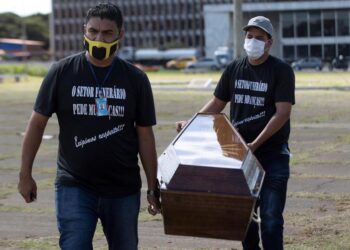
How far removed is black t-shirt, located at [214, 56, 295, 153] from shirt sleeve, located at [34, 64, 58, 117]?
183cm

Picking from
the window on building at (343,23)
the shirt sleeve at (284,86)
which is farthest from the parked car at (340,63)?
the shirt sleeve at (284,86)

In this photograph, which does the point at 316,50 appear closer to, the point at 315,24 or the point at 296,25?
the point at 315,24

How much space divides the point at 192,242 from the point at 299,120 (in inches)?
629

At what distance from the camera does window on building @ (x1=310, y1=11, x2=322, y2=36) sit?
7226 centimetres

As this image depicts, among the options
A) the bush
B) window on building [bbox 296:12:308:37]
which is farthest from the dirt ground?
window on building [bbox 296:12:308:37]

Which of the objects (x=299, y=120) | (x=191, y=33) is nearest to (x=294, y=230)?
(x=299, y=120)

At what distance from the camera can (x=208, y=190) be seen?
187 inches

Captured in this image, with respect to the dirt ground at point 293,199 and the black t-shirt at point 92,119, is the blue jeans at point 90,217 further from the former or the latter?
the dirt ground at point 293,199

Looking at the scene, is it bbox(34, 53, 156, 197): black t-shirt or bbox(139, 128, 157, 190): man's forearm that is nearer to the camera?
bbox(34, 53, 156, 197): black t-shirt

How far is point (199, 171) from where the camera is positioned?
479 centimetres

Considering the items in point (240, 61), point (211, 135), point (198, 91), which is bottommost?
point (198, 91)

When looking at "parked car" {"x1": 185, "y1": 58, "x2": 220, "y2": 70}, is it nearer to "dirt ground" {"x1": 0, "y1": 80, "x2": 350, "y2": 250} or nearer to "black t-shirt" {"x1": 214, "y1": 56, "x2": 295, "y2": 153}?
"dirt ground" {"x1": 0, "y1": 80, "x2": 350, "y2": 250}

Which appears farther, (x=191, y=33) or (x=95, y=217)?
(x=191, y=33)

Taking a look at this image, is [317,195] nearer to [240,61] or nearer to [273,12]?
[240,61]
